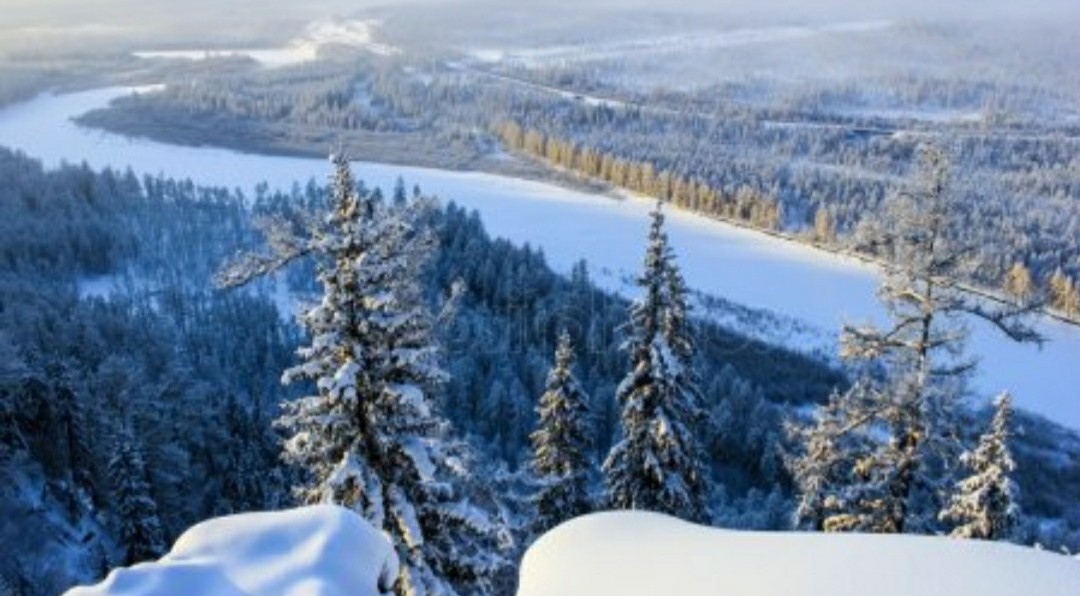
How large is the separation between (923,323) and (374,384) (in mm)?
9060

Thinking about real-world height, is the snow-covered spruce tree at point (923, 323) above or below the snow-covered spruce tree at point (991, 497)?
above

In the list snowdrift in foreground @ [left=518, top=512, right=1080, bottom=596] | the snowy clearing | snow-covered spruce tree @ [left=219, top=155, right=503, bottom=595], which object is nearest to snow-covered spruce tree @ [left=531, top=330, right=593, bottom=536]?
snow-covered spruce tree @ [left=219, top=155, right=503, bottom=595]

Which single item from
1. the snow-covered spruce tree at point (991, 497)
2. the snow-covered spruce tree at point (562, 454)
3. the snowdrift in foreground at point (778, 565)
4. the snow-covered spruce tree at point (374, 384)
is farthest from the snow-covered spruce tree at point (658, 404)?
the snowdrift in foreground at point (778, 565)

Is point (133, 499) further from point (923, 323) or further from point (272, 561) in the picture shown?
point (272, 561)

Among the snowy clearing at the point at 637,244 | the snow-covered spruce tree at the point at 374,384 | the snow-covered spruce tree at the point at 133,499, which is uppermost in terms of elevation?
the snow-covered spruce tree at the point at 374,384

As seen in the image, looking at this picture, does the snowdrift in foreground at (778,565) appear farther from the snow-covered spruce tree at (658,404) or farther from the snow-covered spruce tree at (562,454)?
the snow-covered spruce tree at (562,454)

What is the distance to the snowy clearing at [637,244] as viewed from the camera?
104m

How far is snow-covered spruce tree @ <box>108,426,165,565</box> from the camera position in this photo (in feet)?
117

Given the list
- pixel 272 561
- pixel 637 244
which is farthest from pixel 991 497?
pixel 637 244

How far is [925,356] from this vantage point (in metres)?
16.1

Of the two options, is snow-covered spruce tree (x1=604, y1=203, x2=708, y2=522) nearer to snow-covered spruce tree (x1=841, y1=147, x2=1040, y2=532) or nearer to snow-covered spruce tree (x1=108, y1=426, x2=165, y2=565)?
snow-covered spruce tree (x1=841, y1=147, x2=1040, y2=532)

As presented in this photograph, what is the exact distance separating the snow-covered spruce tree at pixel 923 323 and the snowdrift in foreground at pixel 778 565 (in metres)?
6.88

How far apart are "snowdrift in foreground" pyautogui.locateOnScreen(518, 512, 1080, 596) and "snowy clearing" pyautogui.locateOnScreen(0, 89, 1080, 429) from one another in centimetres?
8439

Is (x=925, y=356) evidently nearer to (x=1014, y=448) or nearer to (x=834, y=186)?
(x=1014, y=448)
